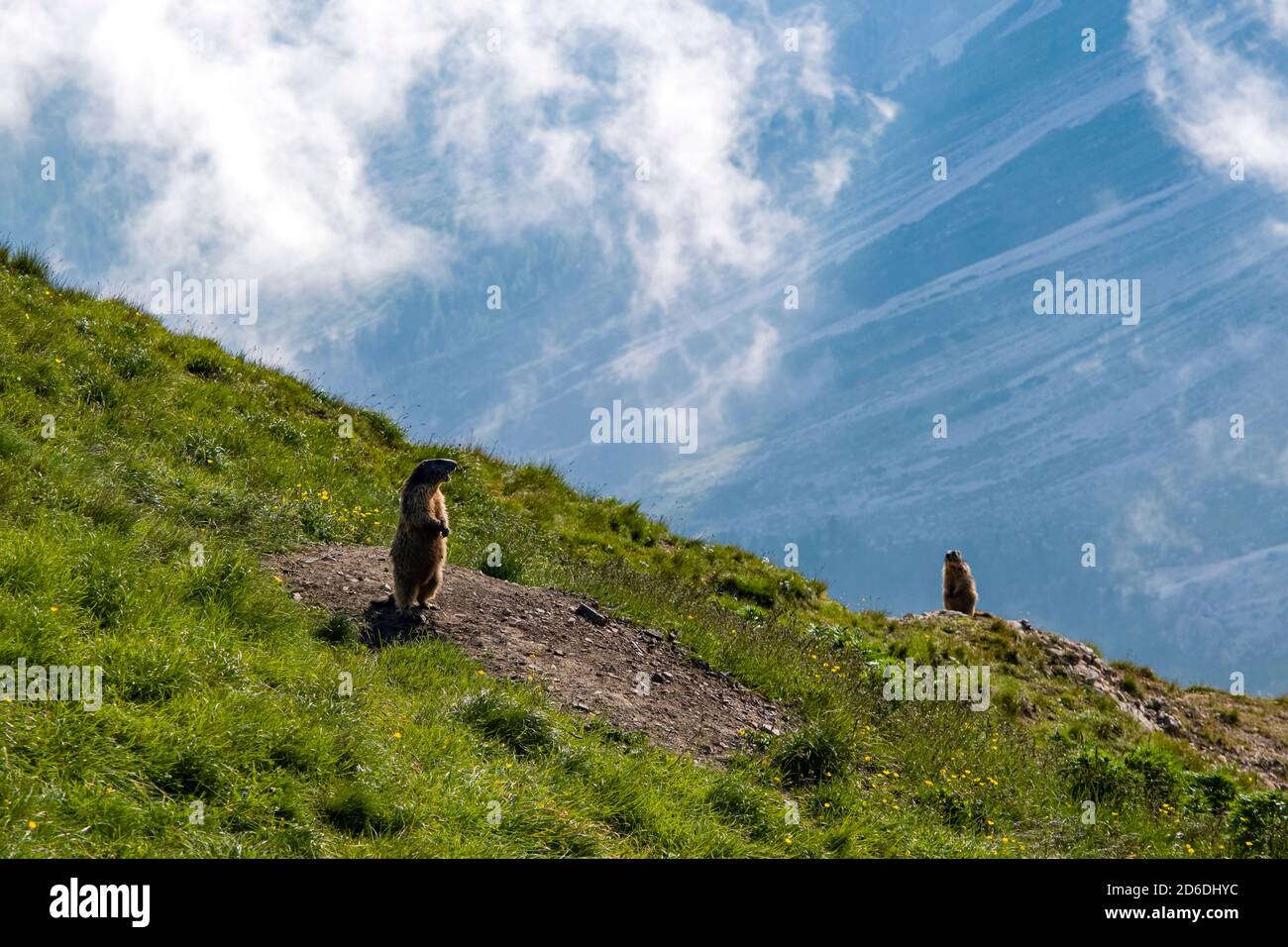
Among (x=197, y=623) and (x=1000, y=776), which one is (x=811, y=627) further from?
(x=197, y=623)

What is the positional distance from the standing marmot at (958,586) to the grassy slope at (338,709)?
539 cm

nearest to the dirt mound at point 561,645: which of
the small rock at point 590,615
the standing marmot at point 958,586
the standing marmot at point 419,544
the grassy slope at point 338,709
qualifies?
the small rock at point 590,615

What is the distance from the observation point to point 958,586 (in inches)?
1001

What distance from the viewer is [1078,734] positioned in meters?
17.8

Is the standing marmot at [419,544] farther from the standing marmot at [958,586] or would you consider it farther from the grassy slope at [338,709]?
the standing marmot at [958,586]

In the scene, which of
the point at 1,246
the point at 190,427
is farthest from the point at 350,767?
the point at 1,246

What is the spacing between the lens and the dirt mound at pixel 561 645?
11.0 metres

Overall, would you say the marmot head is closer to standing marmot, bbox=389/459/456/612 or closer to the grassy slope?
standing marmot, bbox=389/459/456/612

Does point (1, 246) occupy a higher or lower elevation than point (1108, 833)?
higher

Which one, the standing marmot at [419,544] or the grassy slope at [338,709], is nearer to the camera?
the grassy slope at [338,709]

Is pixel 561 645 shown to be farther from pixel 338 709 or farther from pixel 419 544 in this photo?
pixel 338 709

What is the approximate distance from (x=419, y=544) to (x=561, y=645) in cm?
205

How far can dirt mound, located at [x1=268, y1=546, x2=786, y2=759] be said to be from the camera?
36.1 ft
